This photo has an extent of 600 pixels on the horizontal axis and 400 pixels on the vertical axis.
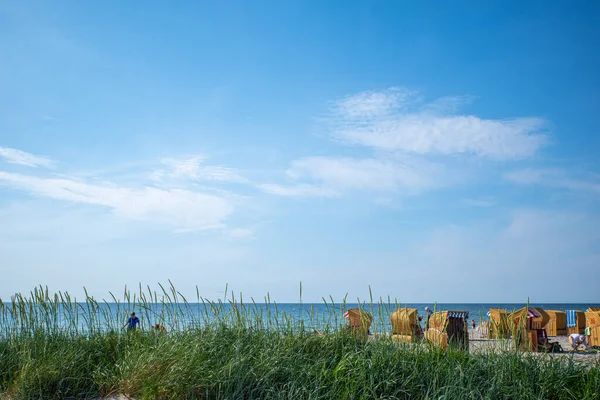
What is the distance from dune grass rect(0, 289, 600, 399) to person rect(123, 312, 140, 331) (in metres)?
0.13

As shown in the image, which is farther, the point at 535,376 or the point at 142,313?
the point at 142,313

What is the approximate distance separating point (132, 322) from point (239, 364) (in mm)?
2380

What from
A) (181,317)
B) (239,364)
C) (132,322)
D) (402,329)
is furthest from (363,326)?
(132,322)

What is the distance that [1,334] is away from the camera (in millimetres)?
6566

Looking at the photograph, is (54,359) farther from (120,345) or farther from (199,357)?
(199,357)

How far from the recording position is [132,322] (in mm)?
6770

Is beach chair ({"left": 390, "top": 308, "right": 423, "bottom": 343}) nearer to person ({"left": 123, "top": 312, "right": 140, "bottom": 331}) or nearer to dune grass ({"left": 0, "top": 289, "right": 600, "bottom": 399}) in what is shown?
dune grass ({"left": 0, "top": 289, "right": 600, "bottom": 399})

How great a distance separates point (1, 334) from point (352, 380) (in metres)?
4.85

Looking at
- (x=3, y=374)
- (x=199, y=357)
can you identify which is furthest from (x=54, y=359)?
(x=199, y=357)

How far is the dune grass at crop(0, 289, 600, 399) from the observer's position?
16.4ft

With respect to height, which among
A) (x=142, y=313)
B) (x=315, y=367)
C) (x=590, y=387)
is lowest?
(x=590, y=387)

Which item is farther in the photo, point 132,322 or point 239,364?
point 132,322

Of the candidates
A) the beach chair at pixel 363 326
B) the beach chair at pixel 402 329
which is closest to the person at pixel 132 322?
the beach chair at pixel 363 326

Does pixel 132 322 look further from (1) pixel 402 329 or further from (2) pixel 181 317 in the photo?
(1) pixel 402 329
